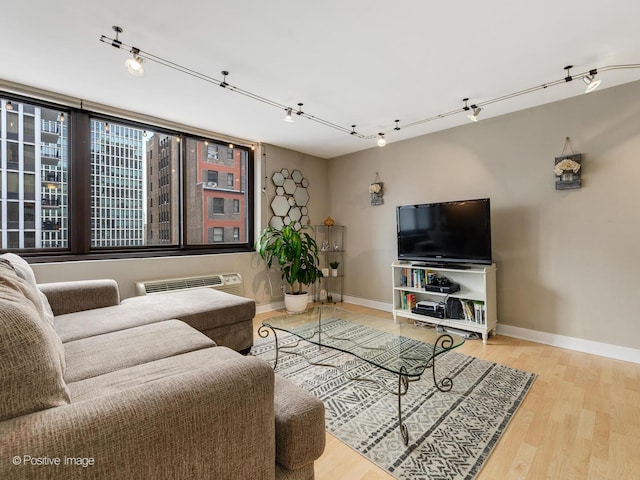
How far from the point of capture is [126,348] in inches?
60.7

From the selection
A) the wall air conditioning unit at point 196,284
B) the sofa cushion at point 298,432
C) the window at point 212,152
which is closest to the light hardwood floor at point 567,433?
the sofa cushion at point 298,432

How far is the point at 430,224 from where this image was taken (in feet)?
11.1

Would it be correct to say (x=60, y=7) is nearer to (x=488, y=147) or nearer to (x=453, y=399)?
(x=453, y=399)

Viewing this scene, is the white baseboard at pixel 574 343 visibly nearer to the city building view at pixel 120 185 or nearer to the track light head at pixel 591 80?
the track light head at pixel 591 80

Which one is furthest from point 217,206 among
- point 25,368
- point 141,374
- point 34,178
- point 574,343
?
point 574,343

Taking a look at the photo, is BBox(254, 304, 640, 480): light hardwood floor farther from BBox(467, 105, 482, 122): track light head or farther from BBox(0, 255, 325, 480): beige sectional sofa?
BBox(467, 105, 482, 122): track light head

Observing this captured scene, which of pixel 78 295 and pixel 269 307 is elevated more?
pixel 78 295

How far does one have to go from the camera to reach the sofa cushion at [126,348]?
1.35 metres

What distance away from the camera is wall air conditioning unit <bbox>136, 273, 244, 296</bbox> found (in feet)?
9.98

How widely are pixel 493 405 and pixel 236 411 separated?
1735 mm

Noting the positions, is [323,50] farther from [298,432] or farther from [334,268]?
[334,268]

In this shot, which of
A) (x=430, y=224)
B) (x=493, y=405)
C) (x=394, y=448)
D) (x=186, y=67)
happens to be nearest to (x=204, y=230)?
(x=186, y=67)

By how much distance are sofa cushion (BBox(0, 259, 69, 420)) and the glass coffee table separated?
141 centimetres

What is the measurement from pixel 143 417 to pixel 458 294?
120 inches
